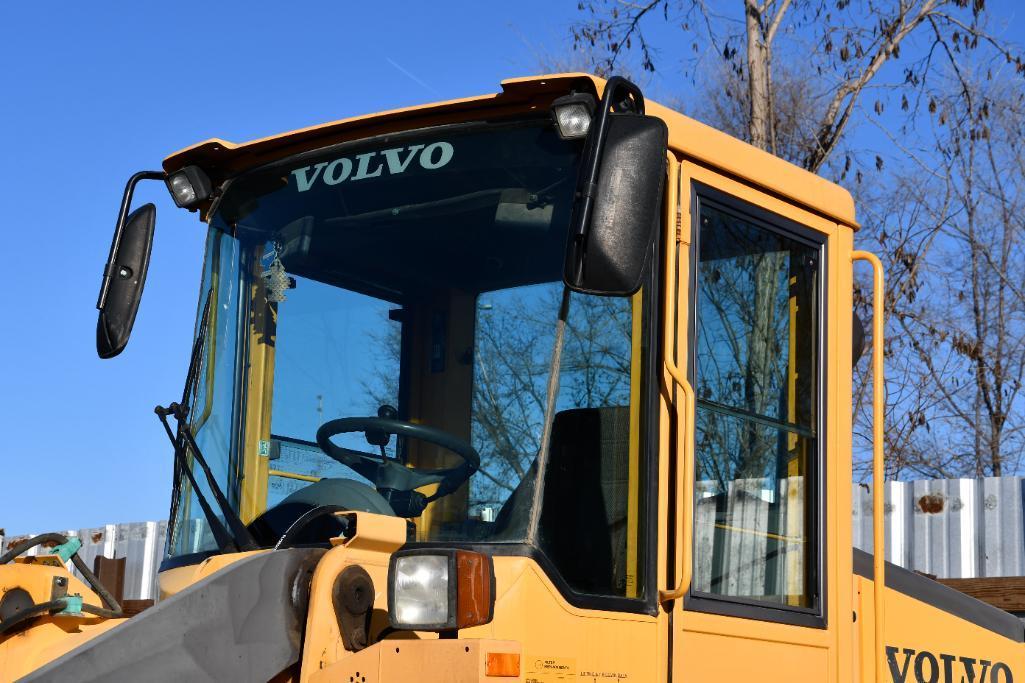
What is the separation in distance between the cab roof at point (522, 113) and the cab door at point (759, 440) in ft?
0.17

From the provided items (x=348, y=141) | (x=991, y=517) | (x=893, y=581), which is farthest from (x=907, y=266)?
(x=348, y=141)

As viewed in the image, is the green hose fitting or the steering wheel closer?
the steering wheel

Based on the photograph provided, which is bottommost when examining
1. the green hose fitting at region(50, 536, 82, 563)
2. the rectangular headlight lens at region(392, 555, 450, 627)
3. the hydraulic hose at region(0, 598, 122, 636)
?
the hydraulic hose at region(0, 598, 122, 636)

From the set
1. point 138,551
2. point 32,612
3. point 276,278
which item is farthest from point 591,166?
point 138,551

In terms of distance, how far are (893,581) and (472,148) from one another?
1.88 metres

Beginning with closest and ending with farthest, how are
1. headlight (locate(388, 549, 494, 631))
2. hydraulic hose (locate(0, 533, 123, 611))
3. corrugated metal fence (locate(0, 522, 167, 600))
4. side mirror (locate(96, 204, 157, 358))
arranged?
headlight (locate(388, 549, 494, 631)) < hydraulic hose (locate(0, 533, 123, 611)) < side mirror (locate(96, 204, 157, 358)) < corrugated metal fence (locate(0, 522, 167, 600))

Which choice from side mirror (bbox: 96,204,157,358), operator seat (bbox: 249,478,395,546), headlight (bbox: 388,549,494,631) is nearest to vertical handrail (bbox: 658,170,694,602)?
headlight (bbox: 388,549,494,631)

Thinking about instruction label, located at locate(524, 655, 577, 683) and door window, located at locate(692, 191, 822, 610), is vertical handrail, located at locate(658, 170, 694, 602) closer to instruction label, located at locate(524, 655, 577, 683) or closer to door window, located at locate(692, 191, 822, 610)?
door window, located at locate(692, 191, 822, 610)

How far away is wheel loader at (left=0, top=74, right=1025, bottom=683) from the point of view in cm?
293

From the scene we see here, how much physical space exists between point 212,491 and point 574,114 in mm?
1436

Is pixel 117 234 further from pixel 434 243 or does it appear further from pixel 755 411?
pixel 755 411

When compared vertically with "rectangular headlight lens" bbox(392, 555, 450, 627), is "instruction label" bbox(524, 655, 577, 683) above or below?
below

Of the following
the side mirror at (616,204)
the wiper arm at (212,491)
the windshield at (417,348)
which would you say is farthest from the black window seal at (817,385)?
the wiper arm at (212,491)

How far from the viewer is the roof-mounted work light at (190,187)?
161 inches
